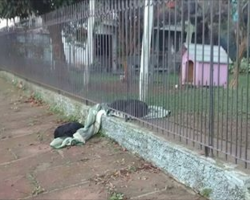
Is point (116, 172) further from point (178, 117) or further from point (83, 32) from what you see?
point (83, 32)

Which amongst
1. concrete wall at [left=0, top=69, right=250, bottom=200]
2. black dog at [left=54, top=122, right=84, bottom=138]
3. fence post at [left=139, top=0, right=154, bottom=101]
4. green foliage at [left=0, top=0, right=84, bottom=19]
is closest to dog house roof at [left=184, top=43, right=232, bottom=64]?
fence post at [left=139, top=0, right=154, bottom=101]

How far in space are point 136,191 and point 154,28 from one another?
1.90 metres

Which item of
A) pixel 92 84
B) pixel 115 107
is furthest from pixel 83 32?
pixel 115 107

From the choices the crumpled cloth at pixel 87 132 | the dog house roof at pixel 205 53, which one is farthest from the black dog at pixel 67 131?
the dog house roof at pixel 205 53

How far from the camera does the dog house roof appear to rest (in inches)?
154

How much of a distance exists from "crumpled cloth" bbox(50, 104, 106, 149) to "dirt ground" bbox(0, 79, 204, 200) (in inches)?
4.1

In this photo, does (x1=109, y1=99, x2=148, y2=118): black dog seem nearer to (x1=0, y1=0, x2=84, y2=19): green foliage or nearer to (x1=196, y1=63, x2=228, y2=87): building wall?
(x1=196, y1=63, x2=228, y2=87): building wall

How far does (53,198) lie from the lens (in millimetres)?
4410

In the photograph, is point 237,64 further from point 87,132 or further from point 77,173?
point 87,132

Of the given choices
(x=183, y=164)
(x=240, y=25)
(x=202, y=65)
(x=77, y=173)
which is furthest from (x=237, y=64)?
(x=77, y=173)

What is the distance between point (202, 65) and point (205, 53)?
8.7 inches

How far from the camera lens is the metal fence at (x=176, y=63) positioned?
3801mm

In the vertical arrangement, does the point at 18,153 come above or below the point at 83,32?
below

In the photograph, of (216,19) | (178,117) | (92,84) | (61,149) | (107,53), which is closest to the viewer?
(216,19)
